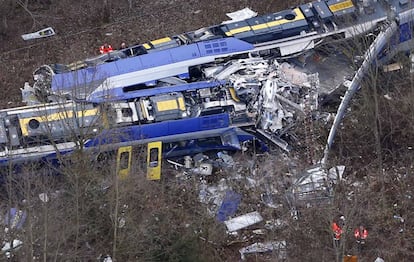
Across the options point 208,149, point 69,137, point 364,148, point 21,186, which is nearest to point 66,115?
point 69,137

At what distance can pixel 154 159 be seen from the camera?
1873 cm

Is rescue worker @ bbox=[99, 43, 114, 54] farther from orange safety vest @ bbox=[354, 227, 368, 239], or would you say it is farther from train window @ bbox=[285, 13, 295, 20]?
orange safety vest @ bbox=[354, 227, 368, 239]

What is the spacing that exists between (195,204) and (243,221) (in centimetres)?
124

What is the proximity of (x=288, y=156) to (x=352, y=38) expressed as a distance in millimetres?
3575

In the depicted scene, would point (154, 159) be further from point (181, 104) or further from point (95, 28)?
point (95, 28)

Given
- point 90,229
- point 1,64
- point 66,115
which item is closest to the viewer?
point 90,229

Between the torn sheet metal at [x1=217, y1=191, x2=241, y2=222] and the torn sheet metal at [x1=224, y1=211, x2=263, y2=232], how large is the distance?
170 millimetres

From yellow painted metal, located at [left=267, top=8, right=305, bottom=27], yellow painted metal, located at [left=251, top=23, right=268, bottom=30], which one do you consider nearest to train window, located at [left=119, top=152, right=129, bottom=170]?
yellow painted metal, located at [left=251, top=23, right=268, bottom=30]

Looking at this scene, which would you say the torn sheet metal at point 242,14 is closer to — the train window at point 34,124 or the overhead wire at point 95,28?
the overhead wire at point 95,28

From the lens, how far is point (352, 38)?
19844 millimetres

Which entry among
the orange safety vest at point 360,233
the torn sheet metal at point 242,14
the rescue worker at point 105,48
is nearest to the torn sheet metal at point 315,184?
the orange safety vest at point 360,233

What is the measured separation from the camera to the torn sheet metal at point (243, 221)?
58.4ft

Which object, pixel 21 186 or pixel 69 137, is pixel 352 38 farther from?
pixel 21 186

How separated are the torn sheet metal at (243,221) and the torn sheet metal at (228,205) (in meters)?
0.17
